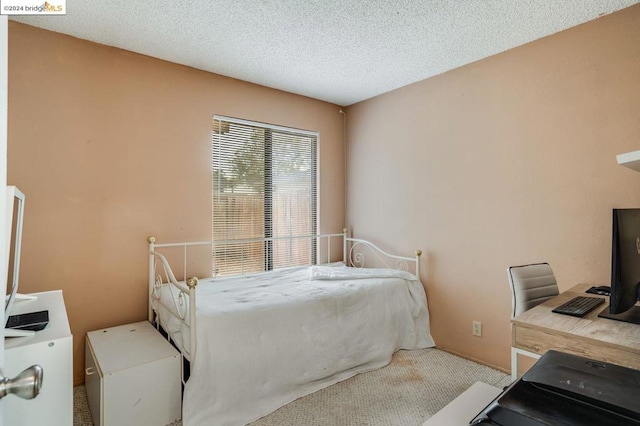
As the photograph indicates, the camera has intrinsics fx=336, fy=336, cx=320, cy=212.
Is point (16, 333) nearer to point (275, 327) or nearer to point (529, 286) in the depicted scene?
point (275, 327)

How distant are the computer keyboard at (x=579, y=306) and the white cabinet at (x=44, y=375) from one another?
1.91 meters

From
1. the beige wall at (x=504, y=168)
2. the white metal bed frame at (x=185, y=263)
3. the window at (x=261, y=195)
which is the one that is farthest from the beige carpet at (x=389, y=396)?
the window at (x=261, y=195)

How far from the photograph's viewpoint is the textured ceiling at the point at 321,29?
75.2 inches

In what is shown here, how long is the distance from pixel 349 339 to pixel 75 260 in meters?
1.95

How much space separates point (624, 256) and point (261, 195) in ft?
8.50

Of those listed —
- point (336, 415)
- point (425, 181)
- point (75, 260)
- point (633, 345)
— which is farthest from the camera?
point (425, 181)

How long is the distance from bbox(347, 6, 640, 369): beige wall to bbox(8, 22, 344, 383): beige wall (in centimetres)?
171

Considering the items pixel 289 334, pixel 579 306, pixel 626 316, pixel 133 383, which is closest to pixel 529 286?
pixel 579 306

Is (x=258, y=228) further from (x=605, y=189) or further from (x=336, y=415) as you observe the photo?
(x=605, y=189)

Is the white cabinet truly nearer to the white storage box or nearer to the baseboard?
the white storage box

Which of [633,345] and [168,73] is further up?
[168,73]

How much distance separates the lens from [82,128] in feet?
7.50

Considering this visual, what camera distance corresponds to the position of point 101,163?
235 cm

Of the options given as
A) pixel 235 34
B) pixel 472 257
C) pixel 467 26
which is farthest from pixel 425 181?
pixel 235 34
